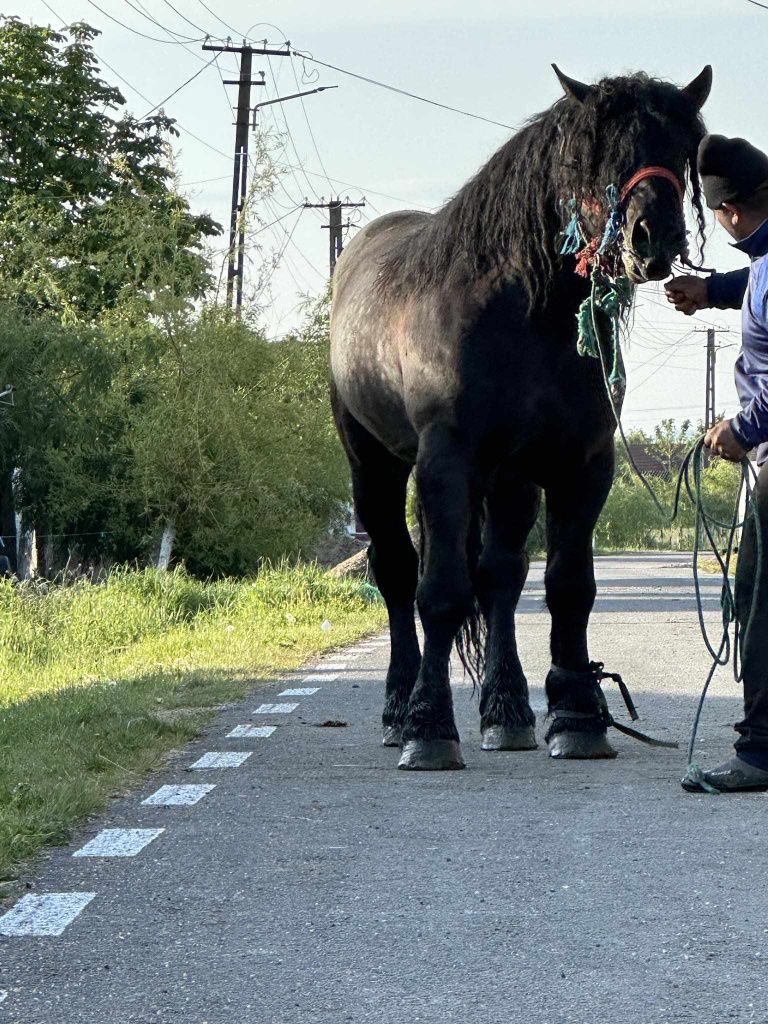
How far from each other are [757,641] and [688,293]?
123cm

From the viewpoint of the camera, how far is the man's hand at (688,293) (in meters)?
6.08

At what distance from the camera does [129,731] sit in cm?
751

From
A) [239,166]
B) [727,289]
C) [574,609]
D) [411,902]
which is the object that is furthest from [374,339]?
[239,166]

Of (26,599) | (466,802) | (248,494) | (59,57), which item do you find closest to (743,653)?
(466,802)

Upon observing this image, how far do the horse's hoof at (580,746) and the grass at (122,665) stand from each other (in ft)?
5.15

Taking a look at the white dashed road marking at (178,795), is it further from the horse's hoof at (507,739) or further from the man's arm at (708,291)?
the man's arm at (708,291)

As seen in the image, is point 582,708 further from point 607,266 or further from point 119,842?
point 119,842

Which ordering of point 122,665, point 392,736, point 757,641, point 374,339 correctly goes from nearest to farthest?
1. point 757,641
2. point 392,736
3. point 374,339
4. point 122,665

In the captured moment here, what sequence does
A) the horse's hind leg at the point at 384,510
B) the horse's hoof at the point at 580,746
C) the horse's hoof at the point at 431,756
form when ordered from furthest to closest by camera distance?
1. the horse's hind leg at the point at 384,510
2. the horse's hoof at the point at 580,746
3. the horse's hoof at the point at 431,756

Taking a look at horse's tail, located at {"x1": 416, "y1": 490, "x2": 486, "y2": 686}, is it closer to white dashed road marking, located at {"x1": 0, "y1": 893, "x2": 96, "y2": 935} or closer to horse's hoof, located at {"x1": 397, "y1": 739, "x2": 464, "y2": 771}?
horse's hoof, located at {"x1": 397, "y1": 739, "x2": 464, "y2": 771}

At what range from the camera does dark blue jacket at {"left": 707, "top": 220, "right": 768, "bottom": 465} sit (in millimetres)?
5590

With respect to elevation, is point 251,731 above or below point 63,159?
below

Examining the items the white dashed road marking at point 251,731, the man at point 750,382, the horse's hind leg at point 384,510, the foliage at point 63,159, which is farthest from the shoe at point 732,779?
the foliage at point 63,159

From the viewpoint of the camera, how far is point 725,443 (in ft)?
18.3
